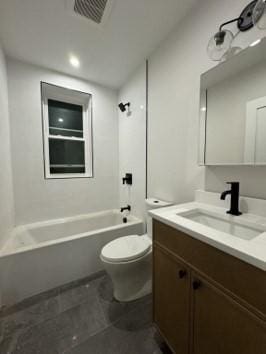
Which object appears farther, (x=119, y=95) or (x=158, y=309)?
(x=119, y=95)

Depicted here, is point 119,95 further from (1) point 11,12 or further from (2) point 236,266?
(2) point 236,266

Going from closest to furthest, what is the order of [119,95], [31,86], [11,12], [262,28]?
1. [262,28]
2. [11,12]
3. [31,86]
4. [119,95]

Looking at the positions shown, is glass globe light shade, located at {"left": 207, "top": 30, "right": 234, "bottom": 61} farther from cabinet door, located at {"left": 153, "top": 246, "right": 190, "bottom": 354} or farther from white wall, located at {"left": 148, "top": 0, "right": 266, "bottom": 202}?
cabinet door, located at {"left": 153, "top": 246, "right": 190, "bottom": 354}

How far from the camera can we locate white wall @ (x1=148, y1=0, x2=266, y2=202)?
1.06m

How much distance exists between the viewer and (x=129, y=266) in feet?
4.15

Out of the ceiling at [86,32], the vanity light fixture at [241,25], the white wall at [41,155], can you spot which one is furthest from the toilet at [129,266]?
the ceiling at [86,32]

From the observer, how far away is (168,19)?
1.37 meters

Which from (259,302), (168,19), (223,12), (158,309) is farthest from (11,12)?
(158,309)

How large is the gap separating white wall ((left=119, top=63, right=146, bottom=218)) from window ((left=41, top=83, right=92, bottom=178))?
1.73 feet

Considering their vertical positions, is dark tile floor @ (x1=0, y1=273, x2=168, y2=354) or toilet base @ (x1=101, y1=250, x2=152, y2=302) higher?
toilet base @ (x1=101, y1=250, x2=152, y2=302)

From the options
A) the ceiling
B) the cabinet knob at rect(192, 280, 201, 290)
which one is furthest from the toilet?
the ceiling

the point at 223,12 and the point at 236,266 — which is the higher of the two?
the point at 223,12

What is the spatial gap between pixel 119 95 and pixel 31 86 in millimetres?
1211

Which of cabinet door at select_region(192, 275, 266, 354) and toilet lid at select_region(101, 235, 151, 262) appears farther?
toilet lid at select_region(101, 235, 151, 262)
